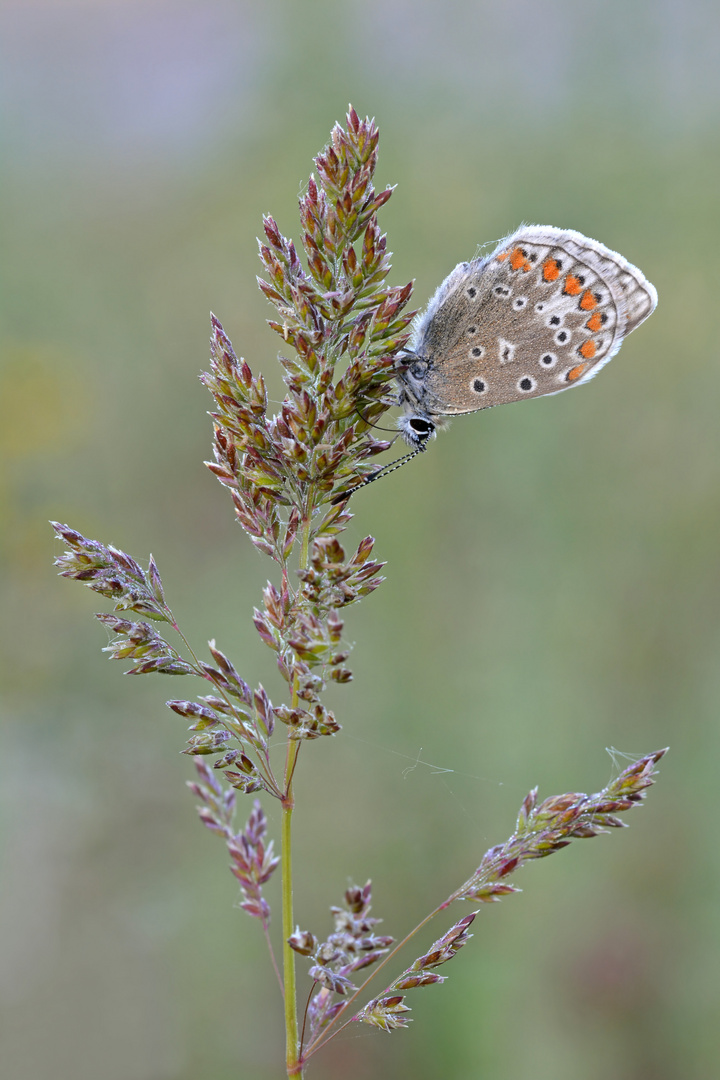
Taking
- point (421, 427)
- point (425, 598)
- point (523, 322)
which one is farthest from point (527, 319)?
point (425, 598)

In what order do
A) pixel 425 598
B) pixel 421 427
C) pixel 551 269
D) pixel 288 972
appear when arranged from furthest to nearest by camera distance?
pixel 425 598 < pixel 421 427 < pixel 551 269 < pixel 288 972

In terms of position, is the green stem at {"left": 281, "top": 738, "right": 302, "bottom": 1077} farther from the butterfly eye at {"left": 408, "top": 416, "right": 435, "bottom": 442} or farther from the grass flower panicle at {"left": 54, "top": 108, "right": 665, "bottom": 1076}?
the butterfly eye at {"left": 408, "top": 416, "right": 435, "bottom": 442}

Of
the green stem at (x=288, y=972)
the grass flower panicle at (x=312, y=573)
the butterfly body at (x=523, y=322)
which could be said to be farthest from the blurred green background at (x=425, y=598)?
the green stem at (x=288, y=972)

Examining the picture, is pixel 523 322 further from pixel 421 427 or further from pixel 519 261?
pixel 421 427

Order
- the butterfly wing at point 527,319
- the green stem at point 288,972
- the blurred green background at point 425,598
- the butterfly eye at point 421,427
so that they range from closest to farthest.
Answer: the green stem at point 288,972 → the butterfly wing at point 527,319 → the butterfly eye at point 421,427 → the blurred green background at point 425,598

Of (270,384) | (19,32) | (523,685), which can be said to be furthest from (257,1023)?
(19,32)

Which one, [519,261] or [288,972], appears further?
[519,261]

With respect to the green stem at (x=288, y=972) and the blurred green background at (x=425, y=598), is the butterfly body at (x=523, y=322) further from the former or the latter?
the green stem at (x=288, y=972)

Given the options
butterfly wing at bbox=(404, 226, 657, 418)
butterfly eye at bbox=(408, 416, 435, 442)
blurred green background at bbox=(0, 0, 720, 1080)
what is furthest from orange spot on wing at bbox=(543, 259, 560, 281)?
blurred green background at bbox=(0, 0, 720, 1080)
